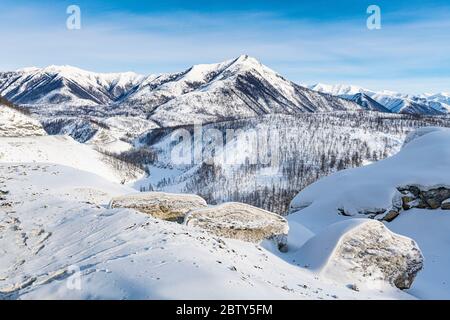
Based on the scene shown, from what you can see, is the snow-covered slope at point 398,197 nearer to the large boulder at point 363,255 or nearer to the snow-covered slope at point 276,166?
the large boulder at point 363,255

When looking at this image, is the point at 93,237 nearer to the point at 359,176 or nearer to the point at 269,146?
the point at 359,176

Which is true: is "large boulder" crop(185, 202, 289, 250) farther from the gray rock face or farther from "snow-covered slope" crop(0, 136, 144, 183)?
"snow-covered slope" crop(0, 136, 144, 183)

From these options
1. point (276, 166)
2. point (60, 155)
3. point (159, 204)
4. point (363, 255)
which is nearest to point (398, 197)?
point (363, 255)

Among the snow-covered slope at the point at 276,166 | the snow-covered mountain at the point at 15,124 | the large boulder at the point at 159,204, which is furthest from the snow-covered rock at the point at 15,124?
the large boulder at the point at 159,204

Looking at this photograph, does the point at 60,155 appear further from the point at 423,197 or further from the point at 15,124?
the point at 423,197

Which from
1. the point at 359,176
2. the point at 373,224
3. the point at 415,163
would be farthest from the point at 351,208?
the point at 373,224

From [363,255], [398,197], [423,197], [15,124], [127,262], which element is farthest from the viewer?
[15,124]
